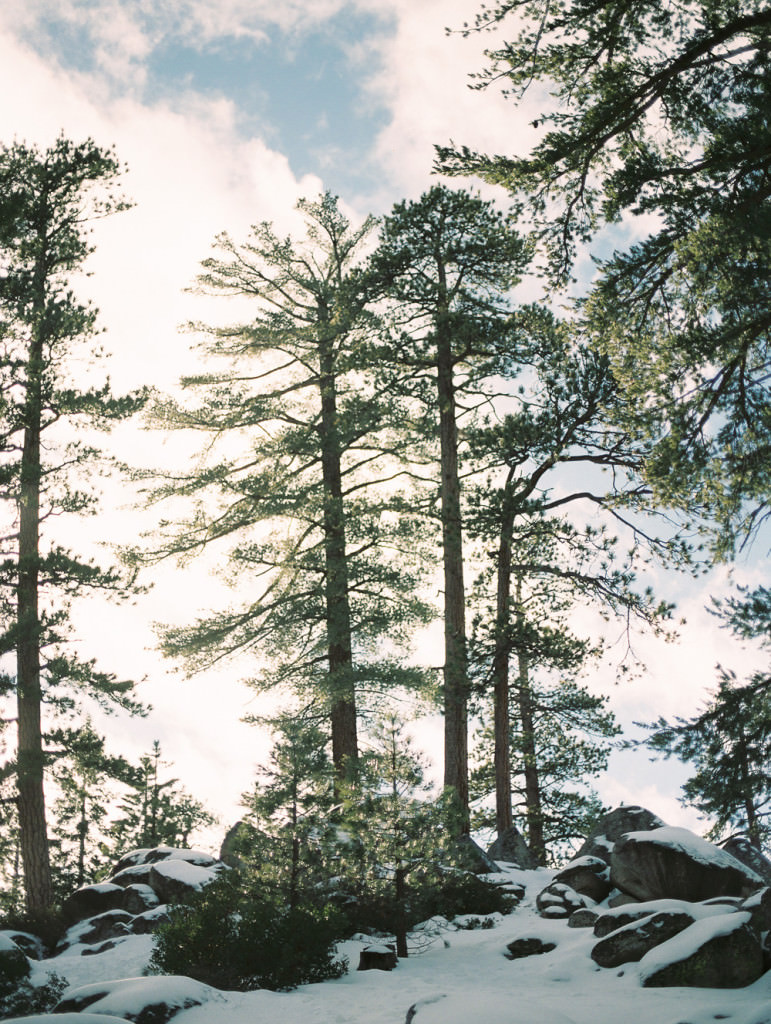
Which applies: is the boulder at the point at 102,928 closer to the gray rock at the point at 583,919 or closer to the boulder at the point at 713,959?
the gray rock at the point at 583,919

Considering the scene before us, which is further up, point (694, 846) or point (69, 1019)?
point (694, 846)

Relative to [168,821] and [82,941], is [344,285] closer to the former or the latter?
[82,941]

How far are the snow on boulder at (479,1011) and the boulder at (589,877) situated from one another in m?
5.31

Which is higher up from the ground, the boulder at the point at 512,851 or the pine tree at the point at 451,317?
the pine tree at the point at 451,317

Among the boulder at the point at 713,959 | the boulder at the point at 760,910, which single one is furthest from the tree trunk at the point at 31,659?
the boulder at the point at 760,910

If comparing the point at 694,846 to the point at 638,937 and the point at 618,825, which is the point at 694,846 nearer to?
the point at 638,937

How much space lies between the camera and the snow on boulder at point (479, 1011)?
21.0 feet

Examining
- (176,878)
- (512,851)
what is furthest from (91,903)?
(512,851)

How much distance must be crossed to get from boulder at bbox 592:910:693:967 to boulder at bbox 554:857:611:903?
9.10 feet

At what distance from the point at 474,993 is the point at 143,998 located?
294 centimetres

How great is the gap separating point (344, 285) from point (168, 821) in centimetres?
1912

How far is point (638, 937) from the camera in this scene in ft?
29.9

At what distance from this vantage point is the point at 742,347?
850 cm

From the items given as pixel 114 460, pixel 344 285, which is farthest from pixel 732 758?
pixel 114 460
